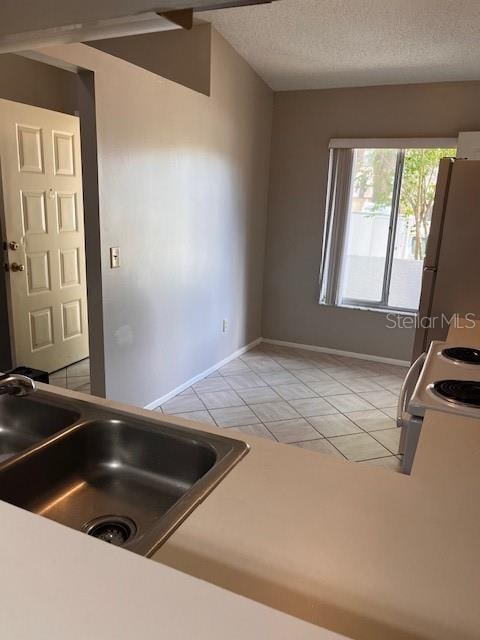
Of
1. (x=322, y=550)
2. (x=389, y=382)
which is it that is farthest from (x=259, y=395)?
(x=322, y=550)

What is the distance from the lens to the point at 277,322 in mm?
5109

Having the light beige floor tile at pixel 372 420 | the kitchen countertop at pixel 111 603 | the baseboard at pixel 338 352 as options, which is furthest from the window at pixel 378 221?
the kitchen countertop at pixel 111 603

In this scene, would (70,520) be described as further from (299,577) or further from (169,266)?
(169,266)

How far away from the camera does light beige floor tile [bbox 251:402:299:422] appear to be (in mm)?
3383

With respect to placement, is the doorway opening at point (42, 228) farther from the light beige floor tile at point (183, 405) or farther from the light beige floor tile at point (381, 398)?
the light beige floor tile at point (381, 398)

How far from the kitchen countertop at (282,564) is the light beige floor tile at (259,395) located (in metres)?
2.59

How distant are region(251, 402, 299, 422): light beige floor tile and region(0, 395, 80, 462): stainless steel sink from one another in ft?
7.04

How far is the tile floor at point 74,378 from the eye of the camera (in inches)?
143

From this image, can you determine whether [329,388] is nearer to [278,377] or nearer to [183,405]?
[278,377]

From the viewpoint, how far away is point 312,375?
427 cm

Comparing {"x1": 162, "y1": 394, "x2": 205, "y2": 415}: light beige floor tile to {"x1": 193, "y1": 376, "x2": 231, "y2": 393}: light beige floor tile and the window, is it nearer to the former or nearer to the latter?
{"x1": 193, "y1": 376, "x2": 231, "y2": 393}: light beige floor tile

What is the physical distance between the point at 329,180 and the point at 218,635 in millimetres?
4430

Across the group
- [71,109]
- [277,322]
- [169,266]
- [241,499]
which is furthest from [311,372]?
[241,499]

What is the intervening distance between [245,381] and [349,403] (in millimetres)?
895
